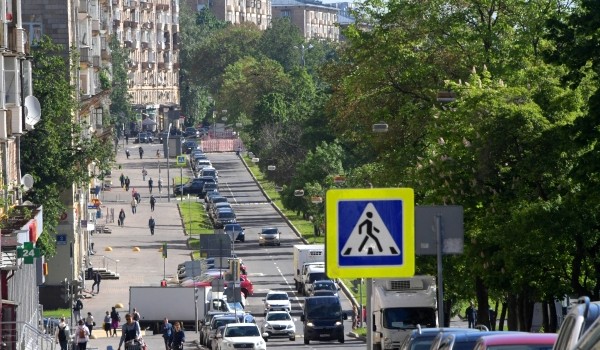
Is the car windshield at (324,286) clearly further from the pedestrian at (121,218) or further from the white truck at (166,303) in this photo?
the pedestrian at (121,218)

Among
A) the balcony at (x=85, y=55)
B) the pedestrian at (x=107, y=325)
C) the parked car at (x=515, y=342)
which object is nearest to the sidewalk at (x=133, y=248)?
the pedestrian at (x=107, y=325)

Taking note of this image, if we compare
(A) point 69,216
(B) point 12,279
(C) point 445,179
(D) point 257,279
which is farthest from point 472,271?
(D) point 257,279

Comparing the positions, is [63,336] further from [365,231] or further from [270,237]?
[270,237]

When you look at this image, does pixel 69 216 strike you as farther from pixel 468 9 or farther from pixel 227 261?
pixel 468 9

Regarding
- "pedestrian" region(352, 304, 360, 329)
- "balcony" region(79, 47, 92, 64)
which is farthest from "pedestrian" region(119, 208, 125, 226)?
"pedestrian" region(352, 304, 360, 329)

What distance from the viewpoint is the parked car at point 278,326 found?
6003cm

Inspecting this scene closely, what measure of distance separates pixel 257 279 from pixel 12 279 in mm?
40030

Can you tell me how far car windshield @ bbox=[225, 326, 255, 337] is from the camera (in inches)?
1929

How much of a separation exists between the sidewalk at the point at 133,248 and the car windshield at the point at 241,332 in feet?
23.0

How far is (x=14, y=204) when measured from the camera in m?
50.8

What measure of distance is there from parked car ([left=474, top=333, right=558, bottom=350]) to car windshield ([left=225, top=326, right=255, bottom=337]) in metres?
33.0

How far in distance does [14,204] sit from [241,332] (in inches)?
306

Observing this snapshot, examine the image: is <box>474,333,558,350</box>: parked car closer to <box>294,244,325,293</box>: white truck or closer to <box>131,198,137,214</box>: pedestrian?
<box>294,244,325,293</box>: white truck

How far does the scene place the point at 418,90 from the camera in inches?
2179
